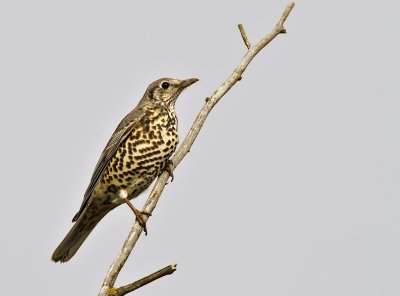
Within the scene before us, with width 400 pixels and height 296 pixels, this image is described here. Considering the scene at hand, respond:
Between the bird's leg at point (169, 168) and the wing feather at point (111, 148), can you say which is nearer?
the bird's leg at point (169, 168)

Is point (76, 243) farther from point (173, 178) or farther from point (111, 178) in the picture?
point (173, 178)

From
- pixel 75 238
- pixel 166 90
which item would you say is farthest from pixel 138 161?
pixel 75 238

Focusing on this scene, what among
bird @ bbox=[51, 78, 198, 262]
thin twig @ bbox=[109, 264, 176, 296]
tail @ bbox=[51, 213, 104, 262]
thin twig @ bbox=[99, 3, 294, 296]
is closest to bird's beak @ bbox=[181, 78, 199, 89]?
bird @ bbox=[51, 78, 198, 262]

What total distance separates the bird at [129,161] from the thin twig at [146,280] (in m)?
3.40

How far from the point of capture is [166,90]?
1083cm

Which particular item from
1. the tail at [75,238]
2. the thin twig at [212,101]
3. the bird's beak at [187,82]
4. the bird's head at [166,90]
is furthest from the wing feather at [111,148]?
the thin twig at [212,101]

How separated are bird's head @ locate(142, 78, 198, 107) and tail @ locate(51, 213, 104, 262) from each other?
1890 millimetres

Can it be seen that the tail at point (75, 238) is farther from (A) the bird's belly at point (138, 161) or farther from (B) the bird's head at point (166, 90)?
(B) the bird's head at point (166, 90)

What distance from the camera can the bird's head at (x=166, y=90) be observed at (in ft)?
35.1

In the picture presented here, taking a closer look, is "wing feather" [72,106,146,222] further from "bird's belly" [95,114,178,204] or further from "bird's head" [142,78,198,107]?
"bird's head" [142,78,198,107]

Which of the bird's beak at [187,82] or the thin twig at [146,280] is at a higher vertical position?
the bird's beak at [187,82]

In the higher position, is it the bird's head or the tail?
the bird's head

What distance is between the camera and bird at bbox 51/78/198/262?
33.3 ft

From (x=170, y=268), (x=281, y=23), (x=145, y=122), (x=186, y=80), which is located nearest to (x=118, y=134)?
(x=145, y=122)
